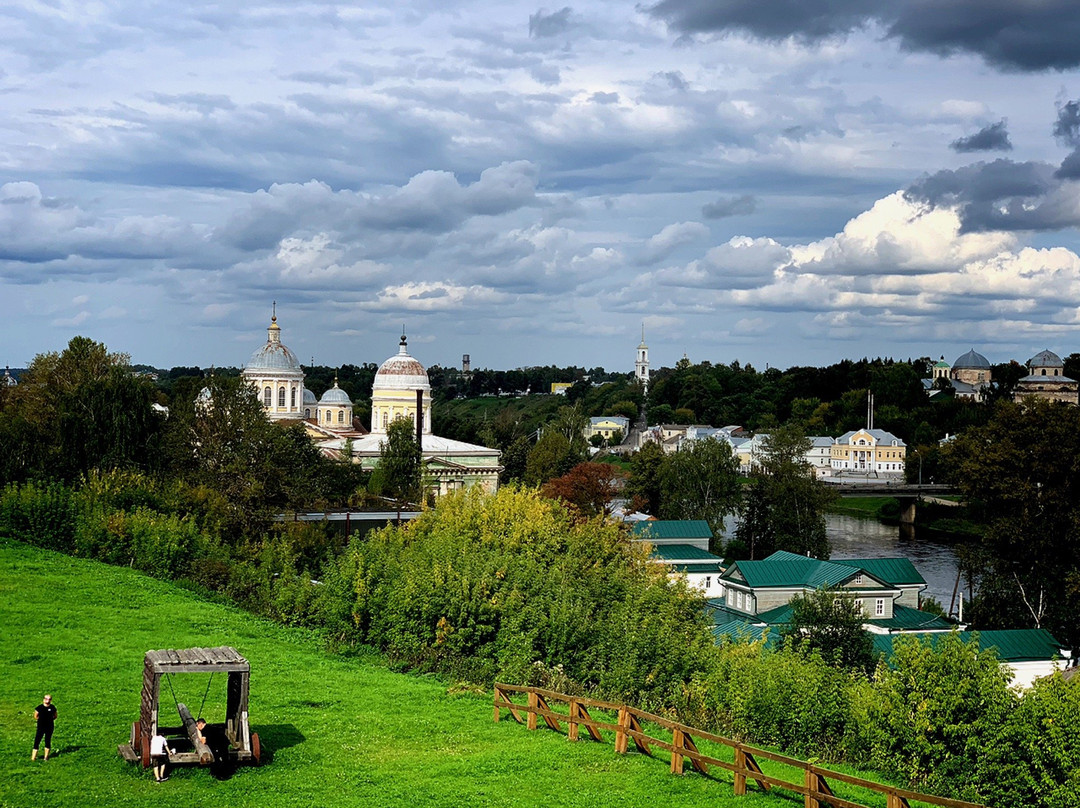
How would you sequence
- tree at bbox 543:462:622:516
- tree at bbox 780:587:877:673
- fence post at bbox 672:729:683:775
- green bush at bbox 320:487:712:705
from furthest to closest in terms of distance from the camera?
tree at bbox 543:462:622:516 < tree at bbox 780:587:877:673 < green bush at bbox 320:487:712:705 < fence post at bbox 672:729:683:775

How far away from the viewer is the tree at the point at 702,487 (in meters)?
64.2

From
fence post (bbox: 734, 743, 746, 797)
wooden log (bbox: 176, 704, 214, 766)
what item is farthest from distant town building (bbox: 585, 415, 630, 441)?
fence post (bbox: 734, 743, 746, 797)

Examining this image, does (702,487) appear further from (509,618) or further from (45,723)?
(45,723)

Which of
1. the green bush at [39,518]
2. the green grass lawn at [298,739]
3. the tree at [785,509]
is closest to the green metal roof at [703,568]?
the tree at [785,509]

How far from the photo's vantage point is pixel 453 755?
14203 mm

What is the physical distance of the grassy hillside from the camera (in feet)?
40.9

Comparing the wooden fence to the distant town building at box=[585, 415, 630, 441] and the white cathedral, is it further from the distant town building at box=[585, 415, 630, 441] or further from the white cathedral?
the distant town building at box=[585, 415, 630, 441]

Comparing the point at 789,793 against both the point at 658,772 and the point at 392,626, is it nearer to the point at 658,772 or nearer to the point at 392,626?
the point at 658,772

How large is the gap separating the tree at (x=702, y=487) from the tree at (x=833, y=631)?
3108cm

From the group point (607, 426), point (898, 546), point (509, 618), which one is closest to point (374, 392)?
point (898, 546)

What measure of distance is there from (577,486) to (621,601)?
36438 mm

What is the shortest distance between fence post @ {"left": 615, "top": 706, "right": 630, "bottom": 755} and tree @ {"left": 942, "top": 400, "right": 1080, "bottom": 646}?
105 feet

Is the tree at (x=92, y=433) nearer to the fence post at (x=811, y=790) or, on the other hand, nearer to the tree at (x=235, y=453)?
the tree at (x=235, y=453)

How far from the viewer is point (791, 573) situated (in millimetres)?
43250
